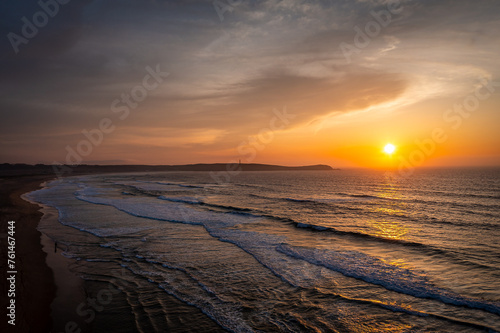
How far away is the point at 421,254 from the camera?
1435 centimetres

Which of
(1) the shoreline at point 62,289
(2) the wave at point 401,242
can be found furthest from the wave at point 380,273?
(1) the shoreline at point 62,289

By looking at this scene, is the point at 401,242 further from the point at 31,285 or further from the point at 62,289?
the point at 31,285

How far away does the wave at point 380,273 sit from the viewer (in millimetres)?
9023

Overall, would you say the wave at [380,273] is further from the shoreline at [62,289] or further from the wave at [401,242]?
the shoreline at [62,289]

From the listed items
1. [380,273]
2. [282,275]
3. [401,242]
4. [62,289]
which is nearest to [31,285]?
[62,289]

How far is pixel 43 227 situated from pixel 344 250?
762 inches

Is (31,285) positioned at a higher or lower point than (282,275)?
higher

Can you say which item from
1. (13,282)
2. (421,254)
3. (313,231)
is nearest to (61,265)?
(13,282)

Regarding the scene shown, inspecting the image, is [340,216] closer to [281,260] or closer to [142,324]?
[281,260]

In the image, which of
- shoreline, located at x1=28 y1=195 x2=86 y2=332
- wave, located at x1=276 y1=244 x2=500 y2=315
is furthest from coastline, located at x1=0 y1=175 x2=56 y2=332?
wave, located at x1=276 y1=244 x2=500 y2=315

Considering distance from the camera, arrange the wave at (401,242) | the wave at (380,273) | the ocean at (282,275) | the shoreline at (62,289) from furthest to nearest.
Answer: the wave at (401,242) < the wave at (380,273) < the ocean at (282,275) < the shoreline at (62,289)

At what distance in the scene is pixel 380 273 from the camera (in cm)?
1149

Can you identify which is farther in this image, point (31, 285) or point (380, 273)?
point (380, 273)

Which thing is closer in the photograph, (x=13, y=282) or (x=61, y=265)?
(x=13, y=282)
